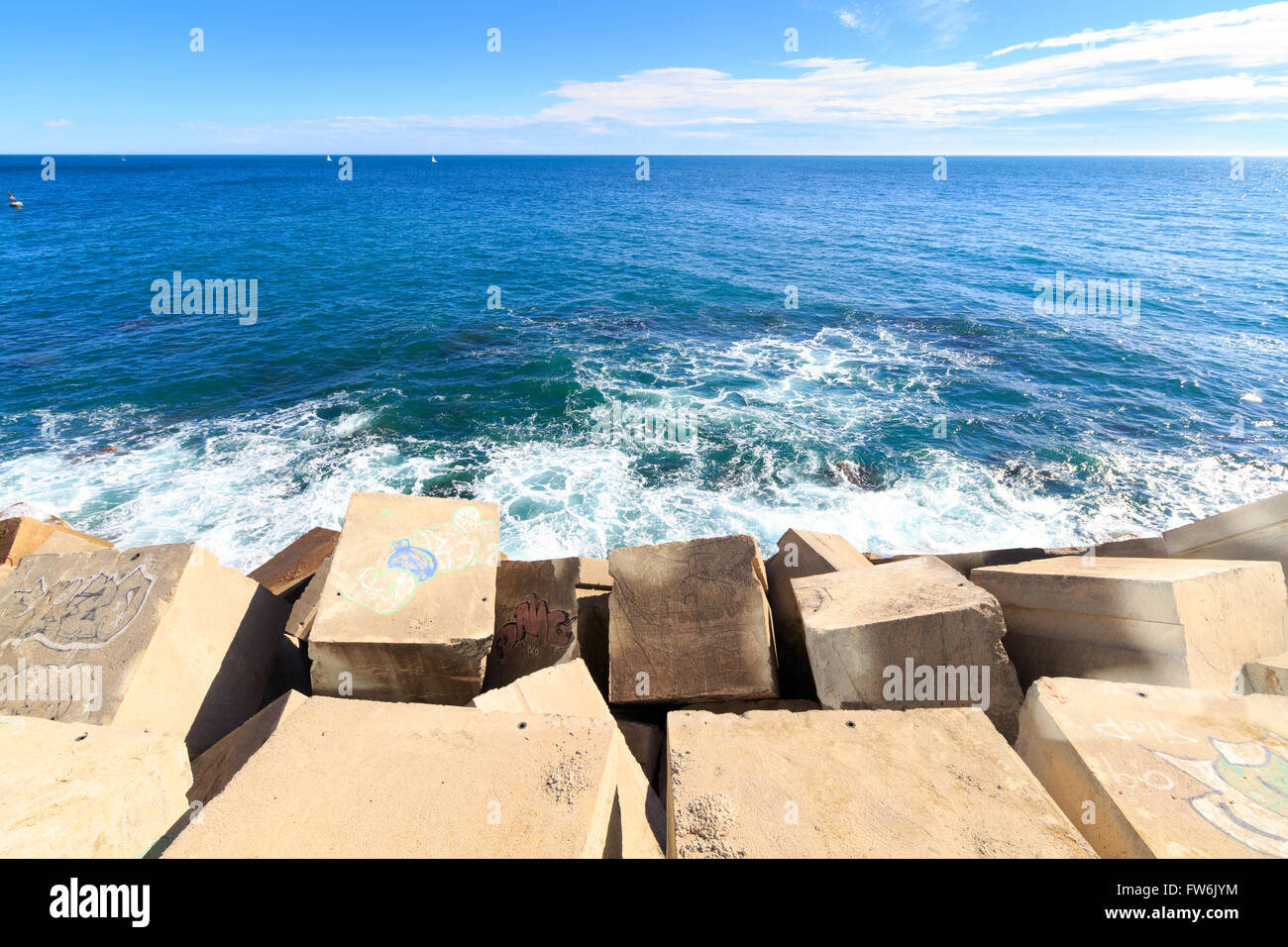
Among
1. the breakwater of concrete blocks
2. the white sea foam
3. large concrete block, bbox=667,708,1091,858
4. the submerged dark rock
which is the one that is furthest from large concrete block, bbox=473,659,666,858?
the submerged dark rock

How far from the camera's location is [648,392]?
16031 mm

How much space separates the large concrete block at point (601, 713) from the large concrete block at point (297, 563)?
4.10 metres

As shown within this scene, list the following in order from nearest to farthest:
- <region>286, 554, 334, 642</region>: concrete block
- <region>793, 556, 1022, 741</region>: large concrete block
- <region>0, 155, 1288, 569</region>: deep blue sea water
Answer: <region>793, 556, 1022, 741</region>: large concrete block
<region>286, 554, 334, 642</region>: concrete block
<region>0, 155, 1288, 569</region>: deep blue sea water

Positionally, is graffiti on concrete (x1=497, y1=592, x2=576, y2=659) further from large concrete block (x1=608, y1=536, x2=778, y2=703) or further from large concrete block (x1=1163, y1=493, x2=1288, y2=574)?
large concrete block (x1=1163, y1=493, x2=1288, y2=574)

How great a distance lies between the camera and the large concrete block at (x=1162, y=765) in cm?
274

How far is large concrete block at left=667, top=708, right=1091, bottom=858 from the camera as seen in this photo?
270 cm

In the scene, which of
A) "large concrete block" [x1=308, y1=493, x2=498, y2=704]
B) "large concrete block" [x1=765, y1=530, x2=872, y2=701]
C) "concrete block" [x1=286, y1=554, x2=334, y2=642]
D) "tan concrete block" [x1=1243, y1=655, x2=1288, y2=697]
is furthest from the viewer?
"concrete block" [x1=286, y1=554, x2=334, y2=642]

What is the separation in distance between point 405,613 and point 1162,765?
4.87 meters

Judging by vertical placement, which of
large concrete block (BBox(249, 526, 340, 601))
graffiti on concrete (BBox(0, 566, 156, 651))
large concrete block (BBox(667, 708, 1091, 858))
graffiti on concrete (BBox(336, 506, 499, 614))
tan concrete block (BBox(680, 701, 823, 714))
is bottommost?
tan concrete block (BBox(680, 701, 823, 714))

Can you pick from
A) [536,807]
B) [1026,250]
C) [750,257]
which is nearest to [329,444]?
[536,807]

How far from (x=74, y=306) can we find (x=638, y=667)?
29596mm

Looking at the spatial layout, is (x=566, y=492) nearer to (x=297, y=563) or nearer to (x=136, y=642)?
(x=297, y=563)

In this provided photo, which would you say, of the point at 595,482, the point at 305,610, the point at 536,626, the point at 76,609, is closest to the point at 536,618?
the point at 536,626

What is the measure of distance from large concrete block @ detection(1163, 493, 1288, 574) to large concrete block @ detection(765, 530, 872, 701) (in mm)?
3067
